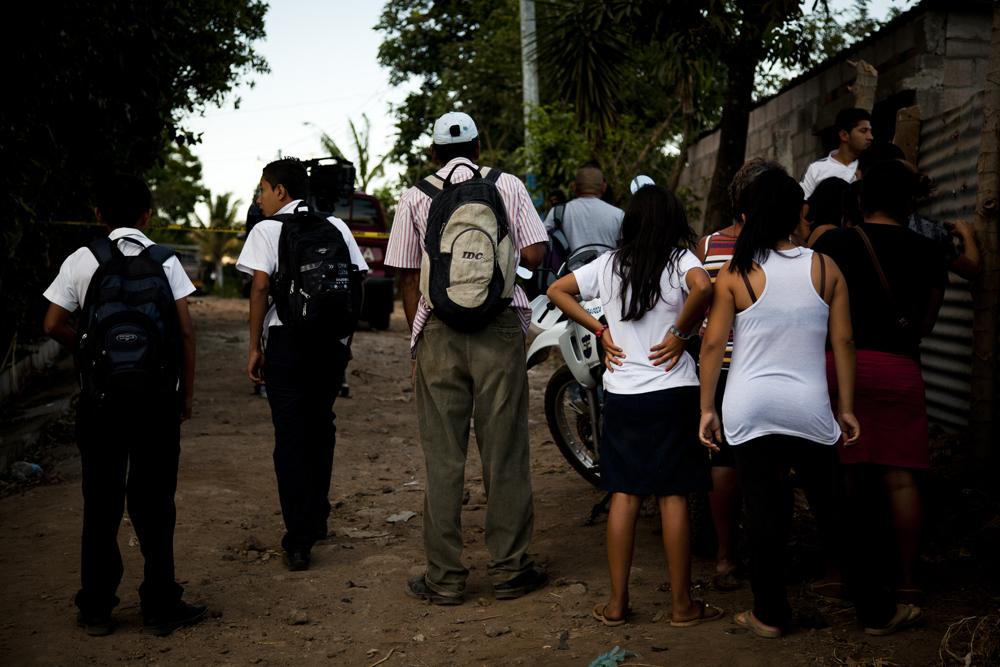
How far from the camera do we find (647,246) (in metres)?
4.02

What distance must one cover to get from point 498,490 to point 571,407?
1.75 m

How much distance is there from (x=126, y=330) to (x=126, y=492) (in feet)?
2.26

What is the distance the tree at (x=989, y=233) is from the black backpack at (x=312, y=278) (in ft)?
9.47

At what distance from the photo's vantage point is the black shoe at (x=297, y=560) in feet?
17.0

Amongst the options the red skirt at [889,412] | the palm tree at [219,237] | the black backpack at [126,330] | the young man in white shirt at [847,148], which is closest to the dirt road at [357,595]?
the red skirt at [889,412]

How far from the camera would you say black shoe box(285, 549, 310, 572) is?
5180mm

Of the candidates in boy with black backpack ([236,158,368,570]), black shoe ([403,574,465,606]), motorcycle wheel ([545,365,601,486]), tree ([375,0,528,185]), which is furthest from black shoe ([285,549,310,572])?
tree ([375,0,528,185])

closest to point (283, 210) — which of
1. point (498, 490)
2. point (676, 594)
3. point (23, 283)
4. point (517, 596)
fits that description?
point (498, 490)

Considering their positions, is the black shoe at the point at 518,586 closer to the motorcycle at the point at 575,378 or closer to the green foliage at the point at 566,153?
the motorcycle at the point at 575,378

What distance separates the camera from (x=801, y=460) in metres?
3.67

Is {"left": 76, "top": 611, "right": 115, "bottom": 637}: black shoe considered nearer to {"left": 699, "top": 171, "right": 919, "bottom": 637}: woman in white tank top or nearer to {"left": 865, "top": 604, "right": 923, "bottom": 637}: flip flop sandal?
{"left": 699, "top": 171, "right": 919, "bottom": 637}: woman in white tank top

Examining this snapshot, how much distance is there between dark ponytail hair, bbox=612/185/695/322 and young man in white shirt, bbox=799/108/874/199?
2.45 meters

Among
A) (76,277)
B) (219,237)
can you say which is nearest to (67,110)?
(76,277)

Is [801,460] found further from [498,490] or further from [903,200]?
[498,490]
